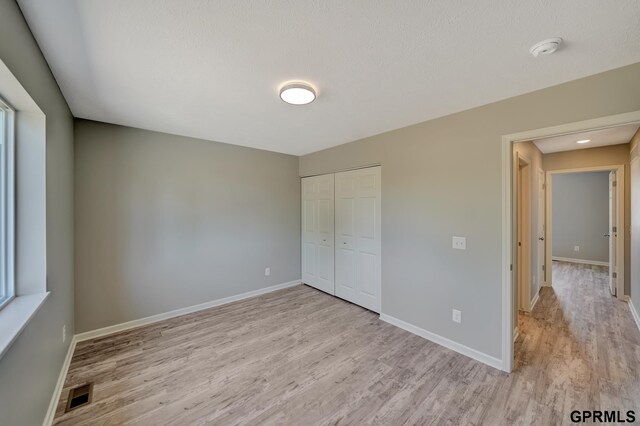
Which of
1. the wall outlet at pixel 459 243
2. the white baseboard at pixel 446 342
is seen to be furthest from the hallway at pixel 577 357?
the wall outlet at pixel 459 243

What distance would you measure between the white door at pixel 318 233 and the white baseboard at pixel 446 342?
1.21 metres

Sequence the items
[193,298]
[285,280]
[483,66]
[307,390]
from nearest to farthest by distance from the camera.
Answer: [483,66] → [307,390] → [193,298] → [285,280]

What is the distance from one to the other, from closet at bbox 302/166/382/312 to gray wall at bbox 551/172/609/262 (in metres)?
5.52

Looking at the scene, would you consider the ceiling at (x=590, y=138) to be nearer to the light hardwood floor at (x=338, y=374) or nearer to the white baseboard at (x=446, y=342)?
the light hardwood floor at (x=338, y=374)

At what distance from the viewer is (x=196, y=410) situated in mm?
1768

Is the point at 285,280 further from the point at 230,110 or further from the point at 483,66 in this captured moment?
the point at 483,66

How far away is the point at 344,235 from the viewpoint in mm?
3832

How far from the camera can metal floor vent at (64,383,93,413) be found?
5.86 feet

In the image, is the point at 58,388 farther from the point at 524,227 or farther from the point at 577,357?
the point at 524,227

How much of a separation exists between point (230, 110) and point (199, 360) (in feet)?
7.95

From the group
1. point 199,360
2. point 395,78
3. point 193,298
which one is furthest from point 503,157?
point 193,298

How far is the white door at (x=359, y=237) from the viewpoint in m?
3.35

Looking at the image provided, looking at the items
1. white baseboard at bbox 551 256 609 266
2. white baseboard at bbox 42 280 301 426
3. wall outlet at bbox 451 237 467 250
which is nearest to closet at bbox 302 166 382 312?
white baseboard at bbox 42 280 301 426

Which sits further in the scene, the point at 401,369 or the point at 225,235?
the point at 225,235
